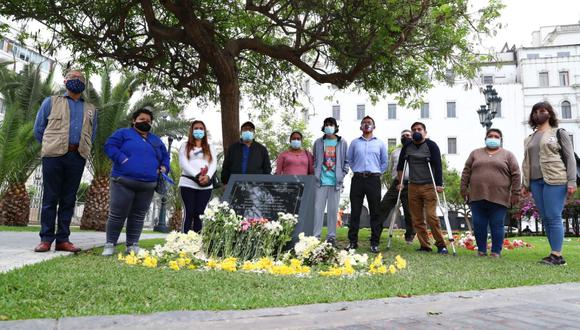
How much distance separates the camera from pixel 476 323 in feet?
9.45

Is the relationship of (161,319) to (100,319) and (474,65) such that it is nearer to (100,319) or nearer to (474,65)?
(100,319)

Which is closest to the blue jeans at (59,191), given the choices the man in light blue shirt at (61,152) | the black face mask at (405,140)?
the man in light blue shirt at (61,152)

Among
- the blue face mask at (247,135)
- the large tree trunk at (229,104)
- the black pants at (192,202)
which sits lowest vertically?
the black pants at (192,202)

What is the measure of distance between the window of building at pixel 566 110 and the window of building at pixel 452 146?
37.1ft

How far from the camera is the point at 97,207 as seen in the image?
16266 mm

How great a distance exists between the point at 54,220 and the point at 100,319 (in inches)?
143

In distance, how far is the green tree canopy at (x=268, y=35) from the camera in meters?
7.96

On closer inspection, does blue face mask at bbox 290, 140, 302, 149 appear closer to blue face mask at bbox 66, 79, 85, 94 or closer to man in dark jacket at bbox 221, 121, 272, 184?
man in dark jacket at bbox 221, 121, 272, 184

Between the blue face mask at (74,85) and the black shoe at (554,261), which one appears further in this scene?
the black shoe at (554,261)

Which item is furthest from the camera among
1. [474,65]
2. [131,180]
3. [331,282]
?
[474,65]

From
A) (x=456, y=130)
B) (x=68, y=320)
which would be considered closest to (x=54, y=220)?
(x=68, y=320)

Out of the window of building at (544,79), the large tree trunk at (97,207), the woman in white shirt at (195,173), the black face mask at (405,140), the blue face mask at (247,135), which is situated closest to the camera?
the woman in white shirt at (195,173)

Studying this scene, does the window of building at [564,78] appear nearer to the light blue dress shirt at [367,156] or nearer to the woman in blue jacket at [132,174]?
the light blue dress shirt at [367,156]

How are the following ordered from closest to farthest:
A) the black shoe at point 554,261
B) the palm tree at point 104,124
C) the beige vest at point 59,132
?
the beige vest at point 59,132 < the black shoe at point 554,261 < the palm tree at point 104,124
